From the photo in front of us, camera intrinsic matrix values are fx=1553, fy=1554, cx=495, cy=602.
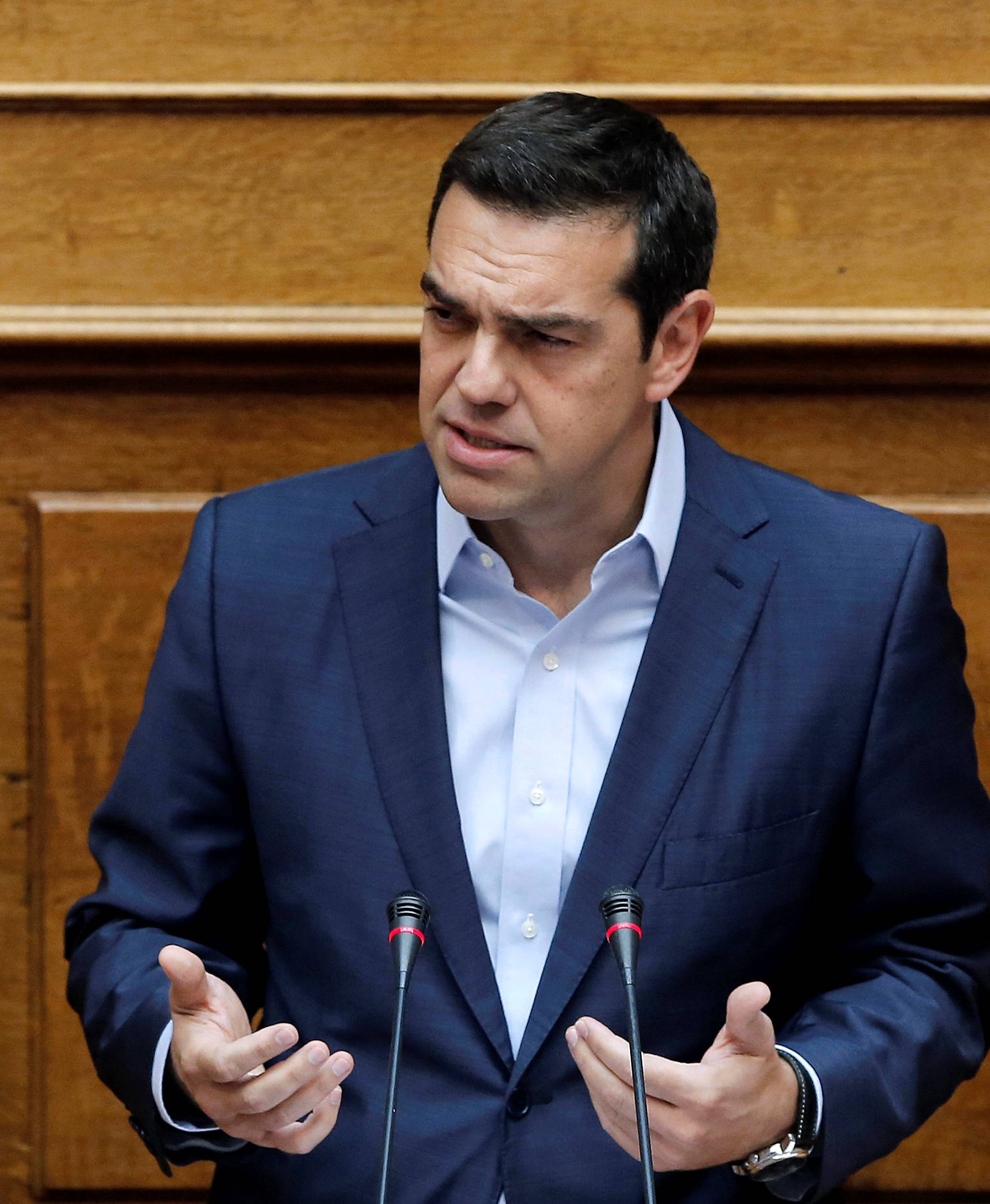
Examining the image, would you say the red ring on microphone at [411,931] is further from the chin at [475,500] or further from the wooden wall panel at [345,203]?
the wooden wall panel at [345,203]

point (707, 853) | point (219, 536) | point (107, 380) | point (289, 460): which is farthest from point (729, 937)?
point (107, 380)

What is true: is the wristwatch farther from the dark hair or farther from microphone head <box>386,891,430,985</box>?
the dark hair

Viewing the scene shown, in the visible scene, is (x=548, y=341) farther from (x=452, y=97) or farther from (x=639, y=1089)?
(x=639, y=1089)

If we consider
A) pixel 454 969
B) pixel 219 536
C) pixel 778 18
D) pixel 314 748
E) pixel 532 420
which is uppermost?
pixel 778 18

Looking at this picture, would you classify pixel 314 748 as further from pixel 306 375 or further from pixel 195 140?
pixel 195 140

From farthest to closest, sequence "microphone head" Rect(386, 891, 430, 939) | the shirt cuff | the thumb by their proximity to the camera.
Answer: the shirt cuff < the thumb < "microphone head" Rect(386, 891, 430, 939)

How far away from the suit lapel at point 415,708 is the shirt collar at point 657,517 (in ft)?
0.04

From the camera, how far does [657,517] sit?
1.39 m

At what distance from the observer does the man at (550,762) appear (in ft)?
4.16

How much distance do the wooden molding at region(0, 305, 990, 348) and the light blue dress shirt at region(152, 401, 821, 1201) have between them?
0.32 m

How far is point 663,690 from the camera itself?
52.3 inches

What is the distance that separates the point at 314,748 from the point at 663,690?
31cm

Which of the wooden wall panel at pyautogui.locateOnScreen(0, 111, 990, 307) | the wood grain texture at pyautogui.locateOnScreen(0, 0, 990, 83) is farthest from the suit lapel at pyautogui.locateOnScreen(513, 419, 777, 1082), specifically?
the wood grain texture at pyautogui.locateOnScreen(0, 0, 990, 83)

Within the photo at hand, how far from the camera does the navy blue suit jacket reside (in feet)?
4.18
